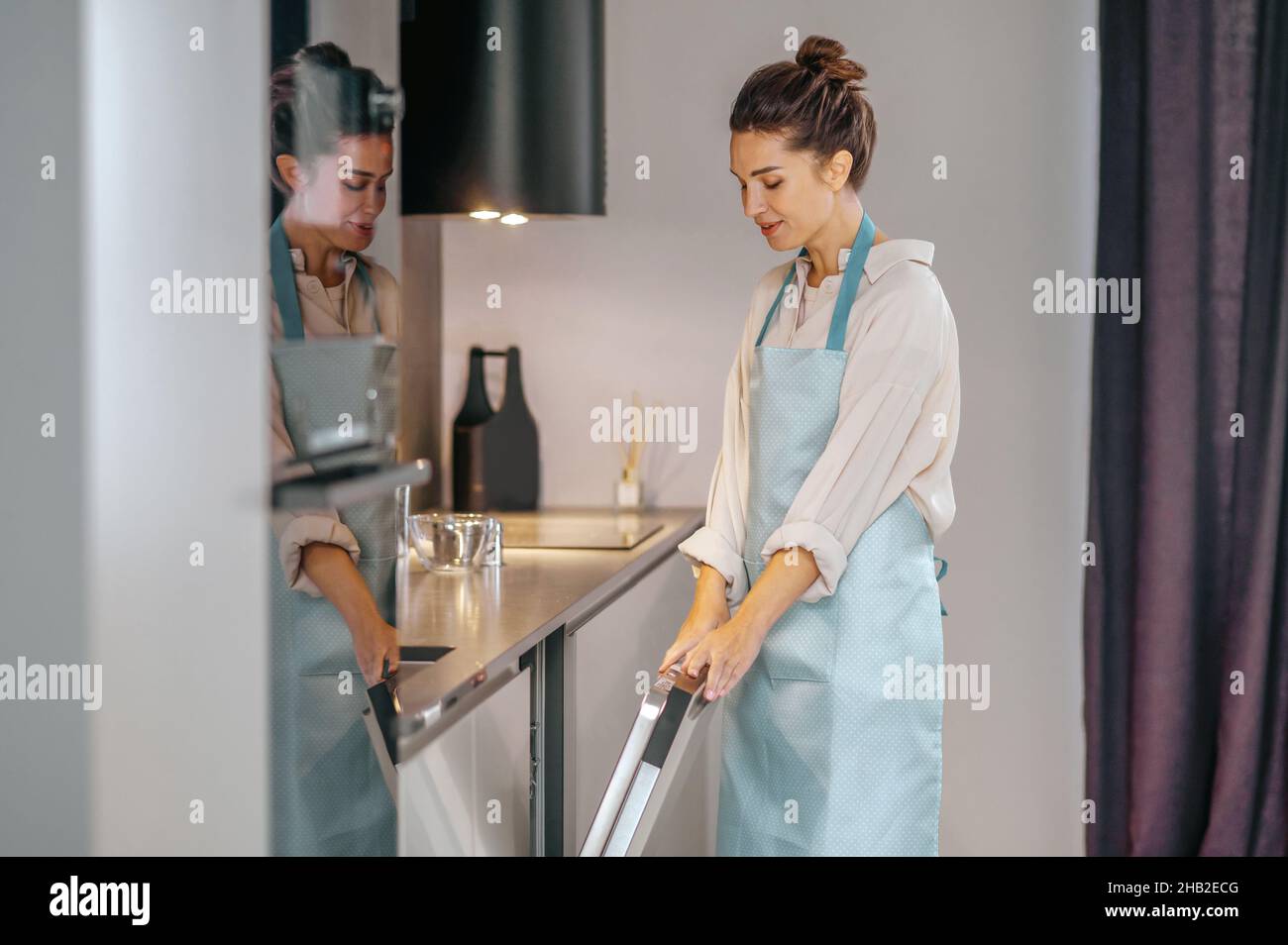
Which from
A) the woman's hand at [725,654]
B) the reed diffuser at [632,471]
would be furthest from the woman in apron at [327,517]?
the reed diffuser at [632,471]

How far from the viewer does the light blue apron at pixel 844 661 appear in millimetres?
1179

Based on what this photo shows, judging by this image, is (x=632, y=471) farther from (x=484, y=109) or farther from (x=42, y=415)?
(x=42, y=415)

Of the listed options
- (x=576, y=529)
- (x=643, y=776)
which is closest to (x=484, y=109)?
(x=576, y=529)

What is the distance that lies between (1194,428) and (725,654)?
1.02m

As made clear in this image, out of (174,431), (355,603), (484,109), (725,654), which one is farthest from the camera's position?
(484,109)

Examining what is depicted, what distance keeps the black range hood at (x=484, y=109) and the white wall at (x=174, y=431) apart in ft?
3.26

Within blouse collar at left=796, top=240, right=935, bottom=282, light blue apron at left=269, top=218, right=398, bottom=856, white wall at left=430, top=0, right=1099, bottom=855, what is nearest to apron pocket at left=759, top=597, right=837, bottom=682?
blouse collar at left=796, top=240, right=935, bottom=282

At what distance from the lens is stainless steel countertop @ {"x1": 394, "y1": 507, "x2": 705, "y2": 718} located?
0.85 meters

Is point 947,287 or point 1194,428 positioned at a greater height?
point 947,287

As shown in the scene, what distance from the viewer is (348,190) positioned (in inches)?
25.4

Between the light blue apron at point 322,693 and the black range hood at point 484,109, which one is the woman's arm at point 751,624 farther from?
the black range hood at point 484,109

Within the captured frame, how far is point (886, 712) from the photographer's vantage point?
119 centimetres

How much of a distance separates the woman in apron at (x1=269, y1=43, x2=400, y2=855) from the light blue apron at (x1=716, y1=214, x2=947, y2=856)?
584 mm
